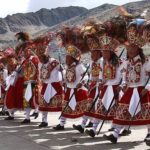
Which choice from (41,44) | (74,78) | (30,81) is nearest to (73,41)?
(74,78)

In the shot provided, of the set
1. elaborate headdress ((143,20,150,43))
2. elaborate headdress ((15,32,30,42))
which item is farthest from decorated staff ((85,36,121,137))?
elaborate headdress ((15,32,30,42))

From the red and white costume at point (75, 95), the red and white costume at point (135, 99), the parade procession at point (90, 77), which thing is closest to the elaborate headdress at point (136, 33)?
the parade procession at point (90, 77)

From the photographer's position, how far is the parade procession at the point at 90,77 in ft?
27.0

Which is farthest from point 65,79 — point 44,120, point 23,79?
point 23,79

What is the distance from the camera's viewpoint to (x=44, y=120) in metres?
10.8

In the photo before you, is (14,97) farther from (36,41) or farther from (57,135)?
(57,135)

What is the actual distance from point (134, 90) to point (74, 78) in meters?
1.85

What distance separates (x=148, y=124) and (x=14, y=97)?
4649 mm

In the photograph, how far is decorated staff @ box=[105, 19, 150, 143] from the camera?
8148 mm

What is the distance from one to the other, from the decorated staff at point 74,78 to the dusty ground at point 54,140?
0.45 meters

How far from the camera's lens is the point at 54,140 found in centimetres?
893

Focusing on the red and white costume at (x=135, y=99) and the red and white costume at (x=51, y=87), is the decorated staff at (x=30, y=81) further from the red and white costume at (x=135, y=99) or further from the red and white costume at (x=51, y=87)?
the red and white costume at (x=135, y=99)

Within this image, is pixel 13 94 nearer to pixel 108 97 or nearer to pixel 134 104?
pixel 108 97

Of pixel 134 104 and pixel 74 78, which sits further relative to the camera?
pixel 74 78
